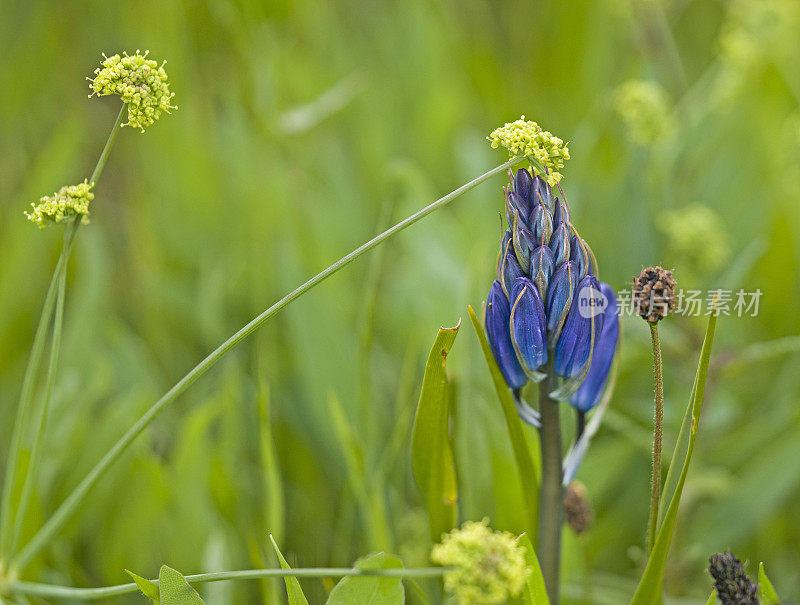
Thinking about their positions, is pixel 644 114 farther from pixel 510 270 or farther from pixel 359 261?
pixel 510 270

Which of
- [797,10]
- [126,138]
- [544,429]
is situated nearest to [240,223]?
[126,138]

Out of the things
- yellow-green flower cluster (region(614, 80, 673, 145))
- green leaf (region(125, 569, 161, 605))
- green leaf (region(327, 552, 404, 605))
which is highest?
yellow-green flower cluster (region(614, 80, 673, 145))

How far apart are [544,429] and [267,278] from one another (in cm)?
77

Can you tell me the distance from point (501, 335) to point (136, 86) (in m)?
0.32

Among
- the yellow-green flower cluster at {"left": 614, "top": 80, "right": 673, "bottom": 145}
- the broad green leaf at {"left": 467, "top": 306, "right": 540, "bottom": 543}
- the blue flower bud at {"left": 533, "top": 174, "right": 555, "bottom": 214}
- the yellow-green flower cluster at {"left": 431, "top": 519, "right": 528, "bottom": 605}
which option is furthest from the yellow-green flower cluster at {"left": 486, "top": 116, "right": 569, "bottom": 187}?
the yellow-green flower cluster at {"left": 614, "top": 80, "right": 673, "bottom": 145}

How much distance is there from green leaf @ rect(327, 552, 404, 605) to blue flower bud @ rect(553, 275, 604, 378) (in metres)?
0.19

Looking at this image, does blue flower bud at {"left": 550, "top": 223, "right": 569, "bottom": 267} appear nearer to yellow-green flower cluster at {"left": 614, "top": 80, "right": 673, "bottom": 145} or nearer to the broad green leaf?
the broad green leaf

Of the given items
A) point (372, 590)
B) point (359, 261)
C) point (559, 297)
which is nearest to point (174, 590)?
point (372, 590)

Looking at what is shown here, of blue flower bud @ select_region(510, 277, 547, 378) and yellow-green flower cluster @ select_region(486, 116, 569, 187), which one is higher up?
yellow-green flower cluster @ select_region(486, 116, 569, 187)

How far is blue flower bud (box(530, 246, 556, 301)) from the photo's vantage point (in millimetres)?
557

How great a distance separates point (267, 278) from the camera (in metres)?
1.32

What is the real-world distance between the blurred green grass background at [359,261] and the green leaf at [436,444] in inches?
5.2

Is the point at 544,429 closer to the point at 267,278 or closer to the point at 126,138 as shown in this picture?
the point at 267,278

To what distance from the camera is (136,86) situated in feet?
1.94
